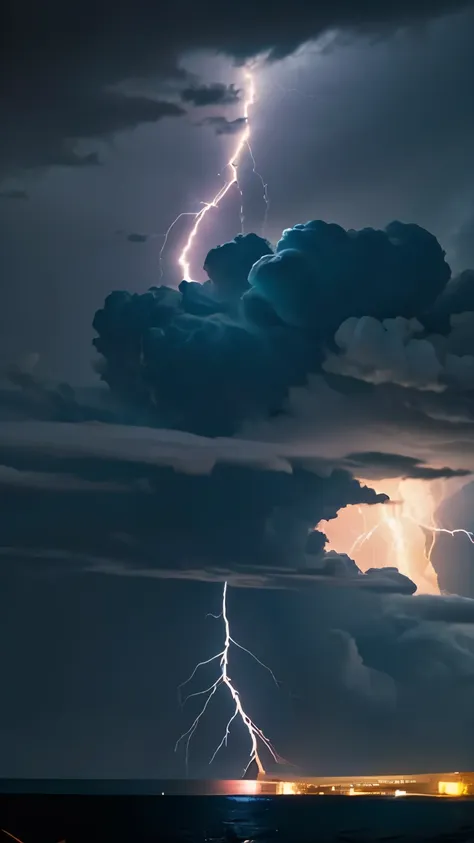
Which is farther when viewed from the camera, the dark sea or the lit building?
the lit building

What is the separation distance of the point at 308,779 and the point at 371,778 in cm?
387

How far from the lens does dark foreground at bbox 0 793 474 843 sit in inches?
1661

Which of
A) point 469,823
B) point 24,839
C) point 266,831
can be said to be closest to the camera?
point 24,839

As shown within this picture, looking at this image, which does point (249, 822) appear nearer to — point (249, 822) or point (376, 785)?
point (249, 822)

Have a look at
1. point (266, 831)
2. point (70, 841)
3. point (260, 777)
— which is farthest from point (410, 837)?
point (260, 777)

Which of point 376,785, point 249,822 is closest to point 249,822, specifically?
point 249,822

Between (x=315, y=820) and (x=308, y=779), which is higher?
(x=308, y=779)

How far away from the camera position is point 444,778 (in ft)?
202

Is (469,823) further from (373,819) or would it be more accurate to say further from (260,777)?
(260,777)

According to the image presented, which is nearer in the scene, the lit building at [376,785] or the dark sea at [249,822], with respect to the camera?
the dark sea at [249,822]

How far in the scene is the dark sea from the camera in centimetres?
4209

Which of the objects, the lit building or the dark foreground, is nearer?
the dark foreground

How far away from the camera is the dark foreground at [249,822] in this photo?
42188 mm

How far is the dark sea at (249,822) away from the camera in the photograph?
42.1 metres
